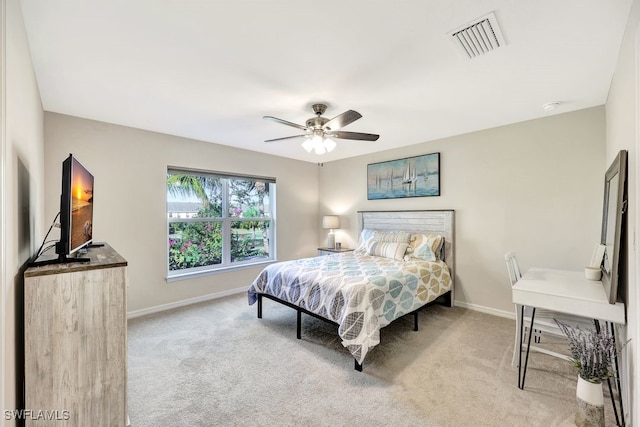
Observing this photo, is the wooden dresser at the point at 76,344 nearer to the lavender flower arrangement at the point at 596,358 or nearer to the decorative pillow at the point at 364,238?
the lavender flower arrangement at the point at 596,358

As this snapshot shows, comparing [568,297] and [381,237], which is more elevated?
[381,237]

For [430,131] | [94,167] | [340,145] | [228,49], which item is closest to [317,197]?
[340,145]

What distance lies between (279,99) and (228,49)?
806 millimetres

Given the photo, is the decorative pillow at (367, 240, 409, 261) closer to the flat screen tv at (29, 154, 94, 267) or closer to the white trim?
the flat screen tv at (29, 154, 94, 267)

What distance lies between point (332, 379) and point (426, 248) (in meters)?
2.24

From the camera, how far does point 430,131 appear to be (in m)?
3.67

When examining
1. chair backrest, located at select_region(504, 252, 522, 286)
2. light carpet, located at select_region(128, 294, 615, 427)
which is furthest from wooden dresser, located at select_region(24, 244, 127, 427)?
chair backrest, located at select_region(504, 252, 522, 286)

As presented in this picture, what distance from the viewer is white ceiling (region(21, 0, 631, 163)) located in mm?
1529

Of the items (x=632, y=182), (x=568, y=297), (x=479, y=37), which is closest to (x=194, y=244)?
(x=479, y=37)

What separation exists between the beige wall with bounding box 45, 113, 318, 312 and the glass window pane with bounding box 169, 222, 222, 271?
25cm

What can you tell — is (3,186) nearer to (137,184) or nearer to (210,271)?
(137,184)

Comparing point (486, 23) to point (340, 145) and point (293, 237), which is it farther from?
point (293, 237)

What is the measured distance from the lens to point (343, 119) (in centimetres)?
244

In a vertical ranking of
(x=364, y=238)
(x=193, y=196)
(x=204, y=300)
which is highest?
(x=193, y=196)
